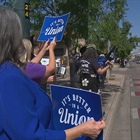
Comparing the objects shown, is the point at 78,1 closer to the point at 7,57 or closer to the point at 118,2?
the point at 118,2

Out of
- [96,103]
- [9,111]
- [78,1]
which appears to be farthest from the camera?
[78,1]

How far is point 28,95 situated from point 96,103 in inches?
34.1

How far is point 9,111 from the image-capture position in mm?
1345

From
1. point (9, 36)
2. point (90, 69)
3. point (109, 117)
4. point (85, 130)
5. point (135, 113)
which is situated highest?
point (9, 36)

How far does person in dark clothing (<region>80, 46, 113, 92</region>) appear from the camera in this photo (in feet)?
20.3

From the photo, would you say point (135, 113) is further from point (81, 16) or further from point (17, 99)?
point (17, 99)

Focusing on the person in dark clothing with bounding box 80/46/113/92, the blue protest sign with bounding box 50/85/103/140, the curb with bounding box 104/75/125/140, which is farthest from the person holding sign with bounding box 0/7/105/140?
the person in dark clothing with bounding box 80/46/113/92

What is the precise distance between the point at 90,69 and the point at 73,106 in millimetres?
4056

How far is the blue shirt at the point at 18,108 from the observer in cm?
135

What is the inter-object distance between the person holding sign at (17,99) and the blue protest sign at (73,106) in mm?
596

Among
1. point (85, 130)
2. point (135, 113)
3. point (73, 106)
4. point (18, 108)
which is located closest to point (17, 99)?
point (18, 108)

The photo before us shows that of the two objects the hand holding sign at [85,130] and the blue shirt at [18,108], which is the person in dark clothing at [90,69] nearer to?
the hand holding sign at [85,130]

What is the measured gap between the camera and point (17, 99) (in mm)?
1359

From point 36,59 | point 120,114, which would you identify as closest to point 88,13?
point 120,114
